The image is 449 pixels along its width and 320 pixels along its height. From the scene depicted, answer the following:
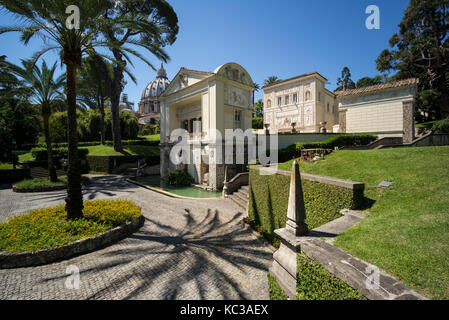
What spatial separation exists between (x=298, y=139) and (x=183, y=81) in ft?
41.4

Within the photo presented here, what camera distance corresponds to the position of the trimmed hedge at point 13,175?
15.8 meters

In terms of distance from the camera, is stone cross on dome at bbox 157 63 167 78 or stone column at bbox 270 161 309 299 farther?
stone cross on dome at bbox 157 63 167 78

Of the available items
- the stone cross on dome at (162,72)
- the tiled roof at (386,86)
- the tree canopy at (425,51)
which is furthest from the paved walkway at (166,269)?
the stone cross on dome at (162,72)

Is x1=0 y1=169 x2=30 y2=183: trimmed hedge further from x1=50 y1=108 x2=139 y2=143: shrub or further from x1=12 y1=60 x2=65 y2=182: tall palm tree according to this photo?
x1=50 y1=108 x2=139 y2=143: shrub

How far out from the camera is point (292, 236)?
414 centimetres

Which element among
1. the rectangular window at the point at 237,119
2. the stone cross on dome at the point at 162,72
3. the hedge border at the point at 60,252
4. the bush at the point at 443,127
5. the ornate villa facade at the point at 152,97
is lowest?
the hedge border at the point at 60,252

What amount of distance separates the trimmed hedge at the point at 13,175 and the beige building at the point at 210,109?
12.0 metres

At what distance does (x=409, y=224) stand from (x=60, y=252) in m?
8.80

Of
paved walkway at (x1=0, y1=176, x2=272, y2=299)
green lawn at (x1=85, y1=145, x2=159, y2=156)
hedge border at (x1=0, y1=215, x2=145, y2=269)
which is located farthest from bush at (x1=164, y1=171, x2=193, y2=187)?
hedge border at (x1=0, y1=215, x2=145, y2=269)

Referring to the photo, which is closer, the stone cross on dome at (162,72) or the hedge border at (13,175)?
the hedge border at (13,175)

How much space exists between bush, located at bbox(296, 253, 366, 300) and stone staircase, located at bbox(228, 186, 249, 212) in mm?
7112

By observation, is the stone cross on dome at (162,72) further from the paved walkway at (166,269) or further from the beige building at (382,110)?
the paved walkway at (166,269)

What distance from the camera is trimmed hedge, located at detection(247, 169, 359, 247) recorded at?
5234mm

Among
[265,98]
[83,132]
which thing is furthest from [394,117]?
[83,132]
